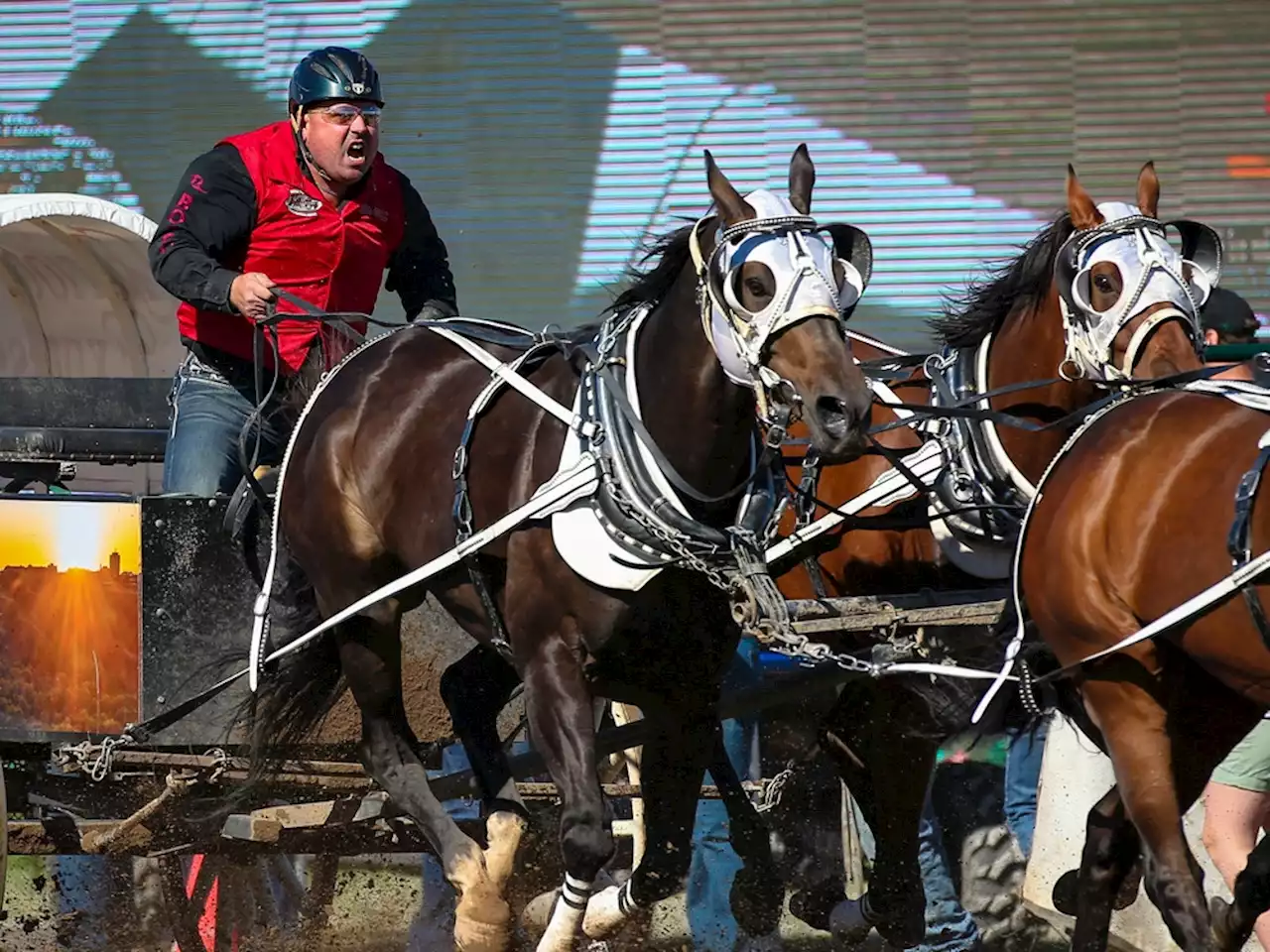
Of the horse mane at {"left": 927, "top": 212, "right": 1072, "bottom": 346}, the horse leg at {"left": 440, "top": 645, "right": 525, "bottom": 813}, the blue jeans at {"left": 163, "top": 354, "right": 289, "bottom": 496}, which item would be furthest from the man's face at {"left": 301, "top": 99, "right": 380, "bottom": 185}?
the horse mane at {"left": 927, "top": 212, "right": 1072, "bottom": 346}

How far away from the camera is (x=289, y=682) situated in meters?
5.07

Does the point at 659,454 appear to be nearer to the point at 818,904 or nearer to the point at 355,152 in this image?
the point at 355,152

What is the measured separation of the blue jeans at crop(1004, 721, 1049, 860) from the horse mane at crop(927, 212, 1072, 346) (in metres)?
1.72

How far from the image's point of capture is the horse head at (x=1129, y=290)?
158 inches

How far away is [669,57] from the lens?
864cm

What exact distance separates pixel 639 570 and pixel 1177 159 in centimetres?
534

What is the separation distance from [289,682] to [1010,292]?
2.08 m

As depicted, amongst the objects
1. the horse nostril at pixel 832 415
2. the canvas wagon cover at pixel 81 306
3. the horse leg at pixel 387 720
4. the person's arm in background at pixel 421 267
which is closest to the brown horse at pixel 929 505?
the horse nostril at pixel 832 415

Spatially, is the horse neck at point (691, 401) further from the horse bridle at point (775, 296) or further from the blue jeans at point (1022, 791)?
the blue jeans at point (1022, 791)

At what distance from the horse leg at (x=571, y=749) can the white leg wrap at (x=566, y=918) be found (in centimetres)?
2

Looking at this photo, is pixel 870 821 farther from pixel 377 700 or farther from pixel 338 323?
pixel 338 323

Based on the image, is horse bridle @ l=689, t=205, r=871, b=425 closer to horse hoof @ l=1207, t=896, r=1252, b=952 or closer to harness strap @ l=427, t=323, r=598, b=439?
harness strap @ l=427, t=323, r=598, b=439

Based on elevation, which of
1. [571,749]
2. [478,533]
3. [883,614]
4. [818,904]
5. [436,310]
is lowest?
[818,904]

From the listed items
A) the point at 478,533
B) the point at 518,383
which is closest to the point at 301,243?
the point at 518,383
